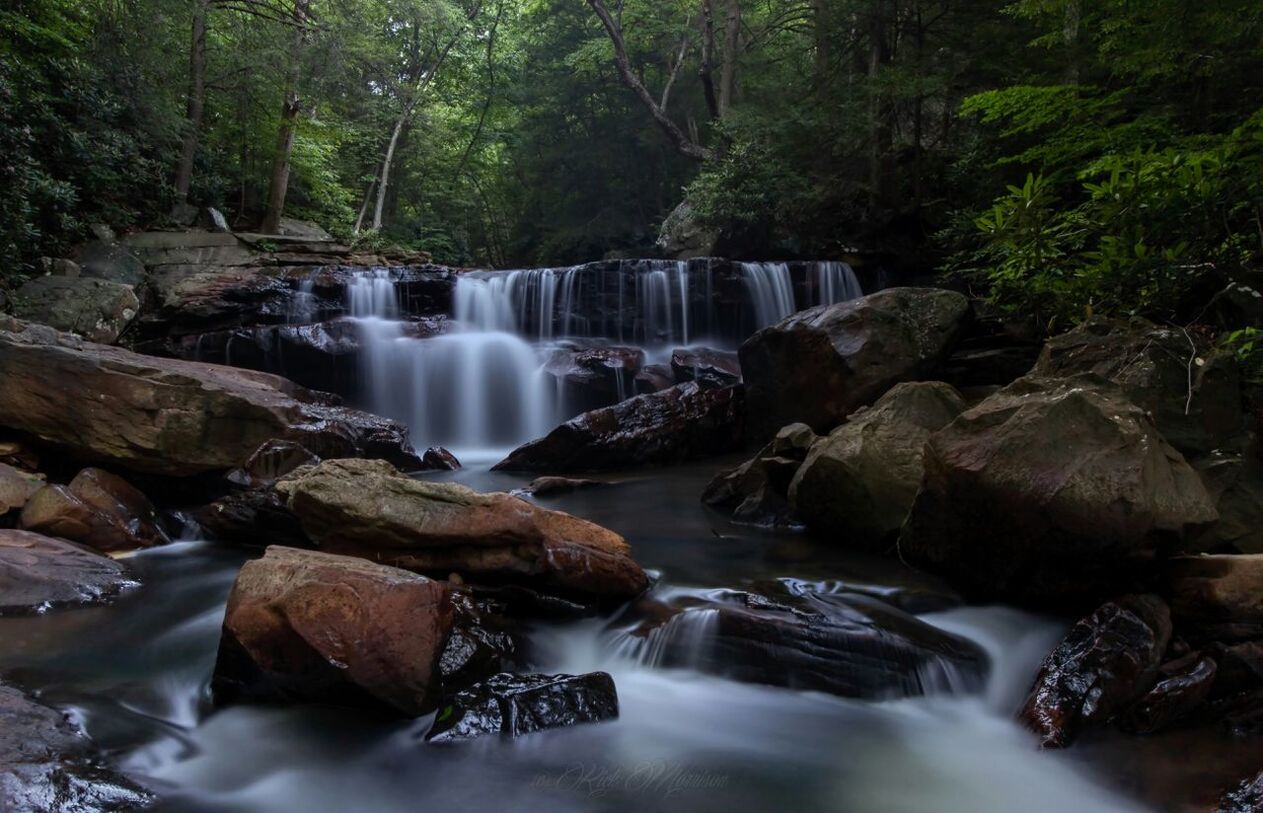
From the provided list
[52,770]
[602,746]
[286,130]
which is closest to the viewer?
[52,770]

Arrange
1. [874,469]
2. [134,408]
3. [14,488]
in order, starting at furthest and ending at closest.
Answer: [134,408] < [14,488] < [874,469]

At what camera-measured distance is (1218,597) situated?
3.91 meters

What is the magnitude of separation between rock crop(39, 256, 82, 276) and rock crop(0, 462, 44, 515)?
23.6 ft

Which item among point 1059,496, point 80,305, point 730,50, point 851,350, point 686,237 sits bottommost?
point 1059,496

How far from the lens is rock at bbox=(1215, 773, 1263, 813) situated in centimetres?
291

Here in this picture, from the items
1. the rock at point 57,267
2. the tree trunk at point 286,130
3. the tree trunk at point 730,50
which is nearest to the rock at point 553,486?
the rock at point 57,267

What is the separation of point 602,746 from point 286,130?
740 inches

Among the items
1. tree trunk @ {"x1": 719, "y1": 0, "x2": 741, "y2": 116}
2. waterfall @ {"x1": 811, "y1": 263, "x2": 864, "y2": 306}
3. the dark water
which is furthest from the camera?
tree trunk @ {"x1": 719, "y1": 0, "x2": 741, "y2": 116}

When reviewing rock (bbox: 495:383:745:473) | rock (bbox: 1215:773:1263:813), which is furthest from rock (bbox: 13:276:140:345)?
rock (bbox: 1215:773:1263:813)

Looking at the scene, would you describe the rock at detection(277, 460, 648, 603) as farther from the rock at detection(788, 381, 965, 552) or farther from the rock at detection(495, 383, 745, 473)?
the rock at detection(495, 383, 745, 473)

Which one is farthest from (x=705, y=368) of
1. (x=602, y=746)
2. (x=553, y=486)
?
(x=602, y=746)

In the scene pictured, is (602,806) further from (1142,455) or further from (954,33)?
(954,33)
